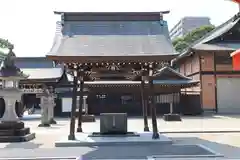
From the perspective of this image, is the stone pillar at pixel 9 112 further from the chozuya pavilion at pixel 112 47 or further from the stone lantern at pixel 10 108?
the chozuya pavilion at pixel 112 47

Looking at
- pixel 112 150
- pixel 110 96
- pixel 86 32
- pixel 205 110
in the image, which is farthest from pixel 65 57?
pixel 205 110

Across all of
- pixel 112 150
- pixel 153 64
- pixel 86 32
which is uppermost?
pixel 86 32

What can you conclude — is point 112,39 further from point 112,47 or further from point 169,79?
point 169,79

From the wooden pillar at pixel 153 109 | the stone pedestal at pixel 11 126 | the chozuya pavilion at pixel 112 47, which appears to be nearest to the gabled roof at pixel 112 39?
the chozuya pavilion at pixel 112 47

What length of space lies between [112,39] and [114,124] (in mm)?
3234

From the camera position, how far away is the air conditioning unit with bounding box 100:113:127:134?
579 inches

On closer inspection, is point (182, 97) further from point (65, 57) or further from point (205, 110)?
point (65, 57)

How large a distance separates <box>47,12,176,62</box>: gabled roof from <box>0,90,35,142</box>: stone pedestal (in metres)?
3.25

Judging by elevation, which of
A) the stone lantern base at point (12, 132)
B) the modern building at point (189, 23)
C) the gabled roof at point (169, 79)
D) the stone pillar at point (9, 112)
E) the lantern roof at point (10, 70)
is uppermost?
the modern building at point (189, 23)

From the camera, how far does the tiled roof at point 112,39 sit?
13.2 m

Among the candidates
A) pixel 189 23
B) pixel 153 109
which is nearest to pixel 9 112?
pixel 153 109

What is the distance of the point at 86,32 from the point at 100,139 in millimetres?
4111

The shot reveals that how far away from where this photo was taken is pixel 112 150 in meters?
11.8

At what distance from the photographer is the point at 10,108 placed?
1562cm
